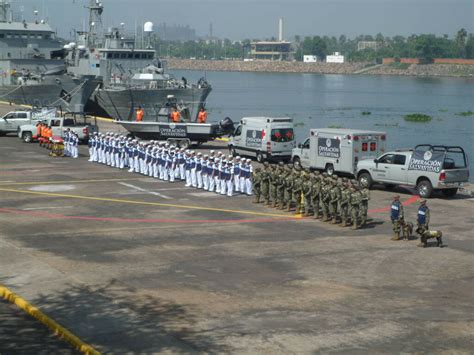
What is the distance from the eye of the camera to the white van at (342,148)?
98.0 ft

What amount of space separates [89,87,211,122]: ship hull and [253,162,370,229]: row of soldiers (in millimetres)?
33138

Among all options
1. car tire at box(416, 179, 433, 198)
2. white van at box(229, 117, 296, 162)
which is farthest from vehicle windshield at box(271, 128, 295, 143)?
car tire at box(416, 179, 433, 198)

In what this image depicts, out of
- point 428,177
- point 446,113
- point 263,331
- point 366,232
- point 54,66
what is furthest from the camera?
point 446,113

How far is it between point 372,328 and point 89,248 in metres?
8.08

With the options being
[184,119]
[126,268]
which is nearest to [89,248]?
[126,268]

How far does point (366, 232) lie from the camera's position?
2184 centimetres

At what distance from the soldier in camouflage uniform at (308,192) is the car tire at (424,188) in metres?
4.67

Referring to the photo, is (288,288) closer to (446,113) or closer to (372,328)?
(372,328)

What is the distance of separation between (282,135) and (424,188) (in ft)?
29.1

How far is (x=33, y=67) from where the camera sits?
76188mm

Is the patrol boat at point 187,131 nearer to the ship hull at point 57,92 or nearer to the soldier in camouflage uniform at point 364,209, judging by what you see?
Result: the soldier in camouflage uniform at point 364,209

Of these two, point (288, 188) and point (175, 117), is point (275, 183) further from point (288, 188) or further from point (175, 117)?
point (175, 117)

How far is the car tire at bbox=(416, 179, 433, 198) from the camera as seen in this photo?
26938 millimetres

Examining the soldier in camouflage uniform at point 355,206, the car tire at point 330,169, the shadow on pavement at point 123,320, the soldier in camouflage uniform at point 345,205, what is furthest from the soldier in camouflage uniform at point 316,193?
the shadow on pavement at point 123,320
